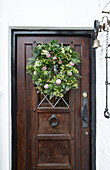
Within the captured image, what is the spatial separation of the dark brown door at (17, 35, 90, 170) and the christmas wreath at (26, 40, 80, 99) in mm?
115

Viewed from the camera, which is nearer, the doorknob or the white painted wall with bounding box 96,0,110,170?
→ the white painted wall with bounding box 96,0,110,170

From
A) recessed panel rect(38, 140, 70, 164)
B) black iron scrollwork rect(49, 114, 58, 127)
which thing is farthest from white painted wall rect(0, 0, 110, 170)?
black iron scrollwork rect(49, 114, 58, 127)

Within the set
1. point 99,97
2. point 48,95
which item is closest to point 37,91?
point 48,95

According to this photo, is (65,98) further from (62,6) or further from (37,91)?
(62,6)

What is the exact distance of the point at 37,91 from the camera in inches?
87.4

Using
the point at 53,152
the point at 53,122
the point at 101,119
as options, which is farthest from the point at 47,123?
the point at 101,119

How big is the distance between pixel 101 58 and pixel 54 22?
64cm

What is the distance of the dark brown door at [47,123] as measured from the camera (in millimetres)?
2229

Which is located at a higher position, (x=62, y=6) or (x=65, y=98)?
(x=62, y=6)

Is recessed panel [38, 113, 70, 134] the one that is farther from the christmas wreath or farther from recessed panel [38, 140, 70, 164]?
the christmas wreath

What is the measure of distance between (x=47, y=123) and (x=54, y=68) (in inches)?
24.9

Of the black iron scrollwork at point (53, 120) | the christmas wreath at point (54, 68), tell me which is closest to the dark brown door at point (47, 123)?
the black iron scrollwork at point (53, 120)

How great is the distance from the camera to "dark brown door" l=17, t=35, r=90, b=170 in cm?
223

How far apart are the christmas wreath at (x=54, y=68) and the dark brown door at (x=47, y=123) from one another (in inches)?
4.5
